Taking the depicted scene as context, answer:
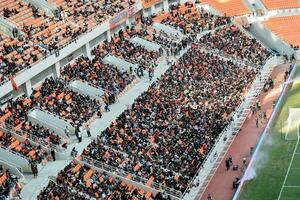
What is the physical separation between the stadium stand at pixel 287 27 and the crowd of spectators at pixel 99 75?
1798cm

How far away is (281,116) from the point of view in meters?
44.6

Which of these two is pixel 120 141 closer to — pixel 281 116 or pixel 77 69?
pixel 77 69

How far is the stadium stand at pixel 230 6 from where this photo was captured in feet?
198

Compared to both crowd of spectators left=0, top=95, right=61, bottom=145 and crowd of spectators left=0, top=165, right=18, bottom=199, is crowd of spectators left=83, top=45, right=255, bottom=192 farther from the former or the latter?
crowd of spectators left=0, top=165, right=18, bottom=199

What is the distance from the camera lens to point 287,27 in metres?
58.6

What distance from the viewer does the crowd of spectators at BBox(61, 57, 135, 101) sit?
143ft

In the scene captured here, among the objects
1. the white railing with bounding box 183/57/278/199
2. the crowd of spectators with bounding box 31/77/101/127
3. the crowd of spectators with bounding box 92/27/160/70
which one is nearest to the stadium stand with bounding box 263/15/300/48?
the white railing with bounding box 183/57/278/199

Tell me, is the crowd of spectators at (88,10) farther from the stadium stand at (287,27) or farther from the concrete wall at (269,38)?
the stadium stand at (287,27)

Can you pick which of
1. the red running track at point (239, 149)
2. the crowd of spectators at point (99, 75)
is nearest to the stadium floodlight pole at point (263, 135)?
the red running track at point (239, 149)

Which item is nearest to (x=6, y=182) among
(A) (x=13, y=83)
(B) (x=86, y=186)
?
(B) (x=86, y=186)

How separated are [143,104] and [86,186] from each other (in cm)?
1013

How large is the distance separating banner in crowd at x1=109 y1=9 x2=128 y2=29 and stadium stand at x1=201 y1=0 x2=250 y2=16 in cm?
1200

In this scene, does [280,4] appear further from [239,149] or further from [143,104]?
[143,104]

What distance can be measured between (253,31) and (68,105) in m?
24.7
